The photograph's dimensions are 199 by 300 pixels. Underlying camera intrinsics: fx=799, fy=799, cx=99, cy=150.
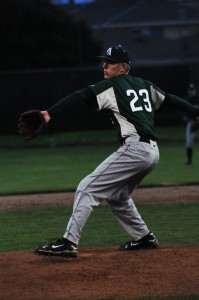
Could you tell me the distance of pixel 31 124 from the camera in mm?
7375

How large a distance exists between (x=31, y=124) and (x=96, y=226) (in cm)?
359

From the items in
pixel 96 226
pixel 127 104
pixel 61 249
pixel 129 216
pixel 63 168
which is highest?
pixel 127 104

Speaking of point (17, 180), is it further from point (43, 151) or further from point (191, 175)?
point (43, 151)

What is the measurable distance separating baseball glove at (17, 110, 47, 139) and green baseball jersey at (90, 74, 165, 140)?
1.83 feet

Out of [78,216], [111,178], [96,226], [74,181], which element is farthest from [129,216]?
[74,181]

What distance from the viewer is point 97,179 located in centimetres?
745

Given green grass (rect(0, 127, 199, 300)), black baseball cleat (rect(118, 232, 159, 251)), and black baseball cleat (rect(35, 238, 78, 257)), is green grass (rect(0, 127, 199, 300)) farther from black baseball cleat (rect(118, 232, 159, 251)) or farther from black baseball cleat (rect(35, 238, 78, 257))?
black baseball cleat (rect(35, 238, 78, 257))

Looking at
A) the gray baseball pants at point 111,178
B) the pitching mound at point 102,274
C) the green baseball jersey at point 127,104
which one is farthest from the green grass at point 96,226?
the green baseball jersey at point 127,104

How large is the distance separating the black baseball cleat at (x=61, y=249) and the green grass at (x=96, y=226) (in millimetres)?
1610

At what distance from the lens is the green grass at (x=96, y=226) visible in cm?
934

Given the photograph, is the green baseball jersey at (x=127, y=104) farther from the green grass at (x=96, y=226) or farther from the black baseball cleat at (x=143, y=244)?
the green grass at (x=96, y=226)

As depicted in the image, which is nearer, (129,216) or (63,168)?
(129,216)

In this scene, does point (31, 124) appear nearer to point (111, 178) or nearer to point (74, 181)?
point (111, 178)

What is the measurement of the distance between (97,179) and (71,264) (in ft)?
2.69
